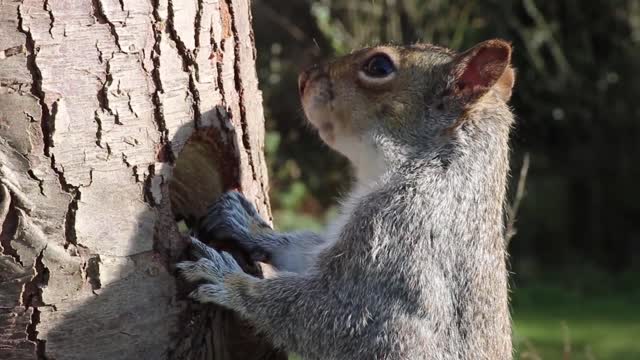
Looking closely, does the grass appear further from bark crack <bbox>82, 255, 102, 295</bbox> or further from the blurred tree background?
bark crack <bbox>82, 255, 102, 295</bbox>

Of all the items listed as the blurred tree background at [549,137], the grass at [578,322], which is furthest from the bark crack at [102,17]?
the grass at [578,322]

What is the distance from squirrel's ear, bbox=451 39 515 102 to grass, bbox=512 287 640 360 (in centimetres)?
304

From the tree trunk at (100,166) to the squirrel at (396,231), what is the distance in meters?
0.16

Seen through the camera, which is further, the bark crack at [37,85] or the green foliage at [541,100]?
the green foliage at [541,100]

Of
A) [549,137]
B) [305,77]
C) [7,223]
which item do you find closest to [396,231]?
[305,77]

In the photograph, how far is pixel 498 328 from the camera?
300cm

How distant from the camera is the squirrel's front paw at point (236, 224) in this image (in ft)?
9.91

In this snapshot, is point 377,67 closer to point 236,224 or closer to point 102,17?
point 236,224

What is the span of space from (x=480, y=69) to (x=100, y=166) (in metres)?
1.03

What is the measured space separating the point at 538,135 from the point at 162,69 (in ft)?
18.4

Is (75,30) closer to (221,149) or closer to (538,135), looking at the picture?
(221,149)

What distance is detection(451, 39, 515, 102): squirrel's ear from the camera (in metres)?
2.89

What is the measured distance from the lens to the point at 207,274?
279 cm

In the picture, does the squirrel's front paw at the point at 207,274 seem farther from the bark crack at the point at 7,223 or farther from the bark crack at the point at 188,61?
the bark crack at the point at 7,223
